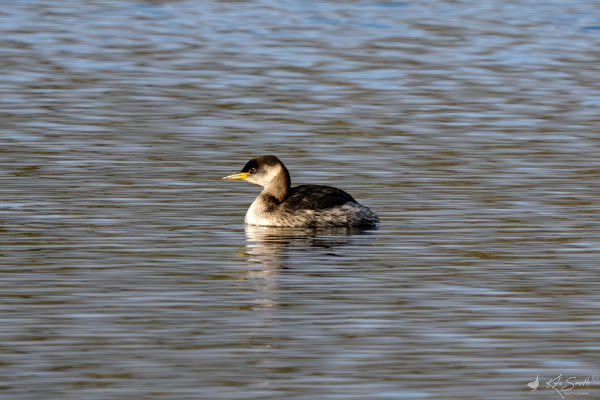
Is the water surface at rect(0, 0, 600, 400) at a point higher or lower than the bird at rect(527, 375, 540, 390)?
lower

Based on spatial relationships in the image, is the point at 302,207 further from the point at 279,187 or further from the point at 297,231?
the point at 279,187

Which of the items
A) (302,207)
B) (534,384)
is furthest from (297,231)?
(534,384)

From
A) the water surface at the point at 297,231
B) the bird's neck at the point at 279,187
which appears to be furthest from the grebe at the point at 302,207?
the water surface at the point at 297,231

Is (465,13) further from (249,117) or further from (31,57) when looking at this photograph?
(249,117)

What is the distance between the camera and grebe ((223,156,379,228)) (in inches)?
→ 676

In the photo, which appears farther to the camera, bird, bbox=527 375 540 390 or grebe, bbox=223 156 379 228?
grebe, bbox=223 156 379 228

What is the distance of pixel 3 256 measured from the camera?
15.0m

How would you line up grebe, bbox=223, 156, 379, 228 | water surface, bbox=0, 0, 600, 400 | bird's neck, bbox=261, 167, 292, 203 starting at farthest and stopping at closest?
bird's neck, bbox=261, 167, 292, 203 < grebe, bbox=223, 156, 379, 228 < water surface, bbox=0, 0, 600, 400

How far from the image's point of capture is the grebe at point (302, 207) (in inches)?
676

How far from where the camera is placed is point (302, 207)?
17547 mm

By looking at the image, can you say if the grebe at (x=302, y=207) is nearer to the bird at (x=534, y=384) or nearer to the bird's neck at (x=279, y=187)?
the bird's neck at (x=279, y=187)

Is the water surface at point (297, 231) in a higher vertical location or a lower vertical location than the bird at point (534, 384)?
lower

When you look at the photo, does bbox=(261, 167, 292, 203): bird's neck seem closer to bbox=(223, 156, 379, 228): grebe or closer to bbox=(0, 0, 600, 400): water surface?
bbox=(223, 156, 379, 228): grebe

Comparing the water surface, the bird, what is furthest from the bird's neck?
the bird
